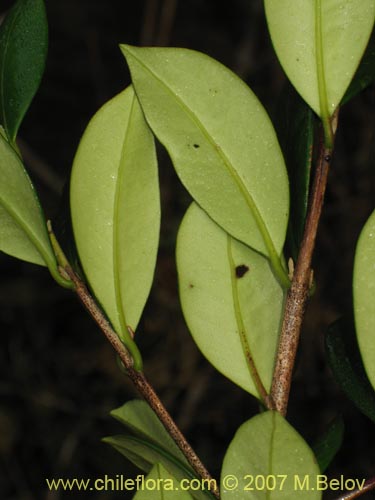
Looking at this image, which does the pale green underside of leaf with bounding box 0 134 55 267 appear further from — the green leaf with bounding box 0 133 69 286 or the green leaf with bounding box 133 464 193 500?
the green leaf with bounding box 133 464 193 500

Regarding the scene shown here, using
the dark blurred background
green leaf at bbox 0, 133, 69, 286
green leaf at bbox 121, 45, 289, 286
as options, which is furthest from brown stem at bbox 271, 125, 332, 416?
the dark blurred background

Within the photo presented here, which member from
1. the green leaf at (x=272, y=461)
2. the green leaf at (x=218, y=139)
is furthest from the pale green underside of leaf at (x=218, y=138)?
the green leaf at (x=272, y=461)

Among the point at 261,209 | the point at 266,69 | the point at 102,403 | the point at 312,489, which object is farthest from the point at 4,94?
the point at 266,69

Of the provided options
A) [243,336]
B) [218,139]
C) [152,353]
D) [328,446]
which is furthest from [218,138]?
[152,353]

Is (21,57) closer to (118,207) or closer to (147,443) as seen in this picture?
(118,207)

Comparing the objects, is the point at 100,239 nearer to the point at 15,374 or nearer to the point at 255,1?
the point at 15,374

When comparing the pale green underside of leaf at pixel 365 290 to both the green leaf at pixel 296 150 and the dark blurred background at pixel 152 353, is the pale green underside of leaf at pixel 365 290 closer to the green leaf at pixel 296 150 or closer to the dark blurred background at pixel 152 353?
the green leaf at pixel 296 150
